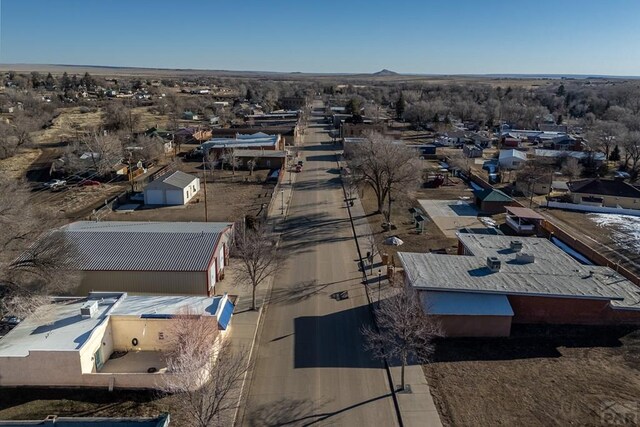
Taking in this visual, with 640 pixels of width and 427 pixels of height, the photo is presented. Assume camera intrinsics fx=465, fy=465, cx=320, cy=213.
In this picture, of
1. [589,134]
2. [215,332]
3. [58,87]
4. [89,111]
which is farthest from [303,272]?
[58,87]

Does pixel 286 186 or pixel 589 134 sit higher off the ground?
pixel 589 134

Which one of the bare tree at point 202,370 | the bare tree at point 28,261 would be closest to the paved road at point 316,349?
the bare tree at point 202,370

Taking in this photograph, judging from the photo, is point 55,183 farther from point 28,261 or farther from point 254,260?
point 254,260

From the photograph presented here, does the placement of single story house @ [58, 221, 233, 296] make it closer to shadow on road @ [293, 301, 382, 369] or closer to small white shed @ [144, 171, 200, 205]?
shadow on road @ [293, 301, 382, 369]

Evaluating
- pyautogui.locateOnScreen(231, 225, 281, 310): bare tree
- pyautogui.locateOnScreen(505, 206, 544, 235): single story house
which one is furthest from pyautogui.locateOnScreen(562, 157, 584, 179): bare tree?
pyautogui.locateOnScreen(231, 225, 281, 310): bare tree

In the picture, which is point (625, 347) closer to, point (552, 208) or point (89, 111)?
point (552, 208)

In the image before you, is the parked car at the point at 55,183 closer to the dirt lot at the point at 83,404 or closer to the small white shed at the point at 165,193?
the small white shed at the point at 165,193

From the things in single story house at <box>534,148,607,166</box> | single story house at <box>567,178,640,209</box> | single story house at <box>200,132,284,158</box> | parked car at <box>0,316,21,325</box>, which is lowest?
parked car at <box>0,316,21,325</box>
